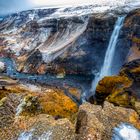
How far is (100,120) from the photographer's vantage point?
16.5 meters

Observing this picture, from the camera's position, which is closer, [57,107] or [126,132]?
[126,132]

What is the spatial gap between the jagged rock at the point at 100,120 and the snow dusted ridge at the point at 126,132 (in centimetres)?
25

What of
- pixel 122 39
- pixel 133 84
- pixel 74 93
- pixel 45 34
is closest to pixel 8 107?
pixel 133 84

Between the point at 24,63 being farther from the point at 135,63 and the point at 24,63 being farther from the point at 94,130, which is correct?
the point at 94,130

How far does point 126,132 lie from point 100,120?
1.44 metres

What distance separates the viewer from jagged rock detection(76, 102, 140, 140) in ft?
49.9

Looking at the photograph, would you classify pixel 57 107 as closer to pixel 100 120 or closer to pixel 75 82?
pixel 100 120

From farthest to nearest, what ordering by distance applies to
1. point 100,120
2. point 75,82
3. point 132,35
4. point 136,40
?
point 132,35 → point 136,40 → point 75,82 → point 100,120

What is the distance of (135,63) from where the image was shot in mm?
64688

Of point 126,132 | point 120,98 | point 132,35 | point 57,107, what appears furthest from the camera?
point 132,35

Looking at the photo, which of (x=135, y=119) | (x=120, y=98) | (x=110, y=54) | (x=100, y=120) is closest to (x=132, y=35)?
(x=110, y=54)

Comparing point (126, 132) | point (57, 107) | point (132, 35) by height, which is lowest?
point (132, 35)

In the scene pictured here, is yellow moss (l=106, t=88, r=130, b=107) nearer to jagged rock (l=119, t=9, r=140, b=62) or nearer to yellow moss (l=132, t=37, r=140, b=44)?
jagged rock (l=119, t=9, r=140, b=62)

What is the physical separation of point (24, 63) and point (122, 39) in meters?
39.6
